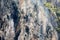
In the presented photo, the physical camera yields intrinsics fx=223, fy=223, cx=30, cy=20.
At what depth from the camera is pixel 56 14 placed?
947cm

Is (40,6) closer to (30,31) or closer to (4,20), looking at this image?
(30,31)

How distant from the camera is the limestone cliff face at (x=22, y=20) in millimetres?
6895

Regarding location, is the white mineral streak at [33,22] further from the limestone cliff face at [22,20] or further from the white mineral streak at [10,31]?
the white mineral streak at [10,31]

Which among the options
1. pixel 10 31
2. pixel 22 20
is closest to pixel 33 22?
pixel 22 20

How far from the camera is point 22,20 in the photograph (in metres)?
7.18

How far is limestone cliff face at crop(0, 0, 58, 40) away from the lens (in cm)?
689

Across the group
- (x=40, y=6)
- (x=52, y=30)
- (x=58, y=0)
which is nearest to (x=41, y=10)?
(x=40, y=6)

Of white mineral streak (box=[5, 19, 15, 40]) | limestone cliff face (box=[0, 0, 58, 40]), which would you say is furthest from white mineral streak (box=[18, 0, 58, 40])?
white mineral streak (box=[5, 19, 15, 40])

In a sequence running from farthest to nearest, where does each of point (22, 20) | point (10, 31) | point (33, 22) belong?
point (33, 22) < point (22, 20) < point (10, 31)

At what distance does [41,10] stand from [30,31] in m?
1.07

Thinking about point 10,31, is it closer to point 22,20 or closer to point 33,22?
point 22,20

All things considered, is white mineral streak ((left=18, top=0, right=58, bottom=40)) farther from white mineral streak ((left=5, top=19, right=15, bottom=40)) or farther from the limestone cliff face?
white mineral streak ((left=5, top=19, right=15, bottom=40))

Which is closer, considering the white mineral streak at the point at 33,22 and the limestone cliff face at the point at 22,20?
the limestone cliff face at the point at 22,20

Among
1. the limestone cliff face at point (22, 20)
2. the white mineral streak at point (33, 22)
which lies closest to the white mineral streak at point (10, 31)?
the limestone cliff face at point (22, 20)
